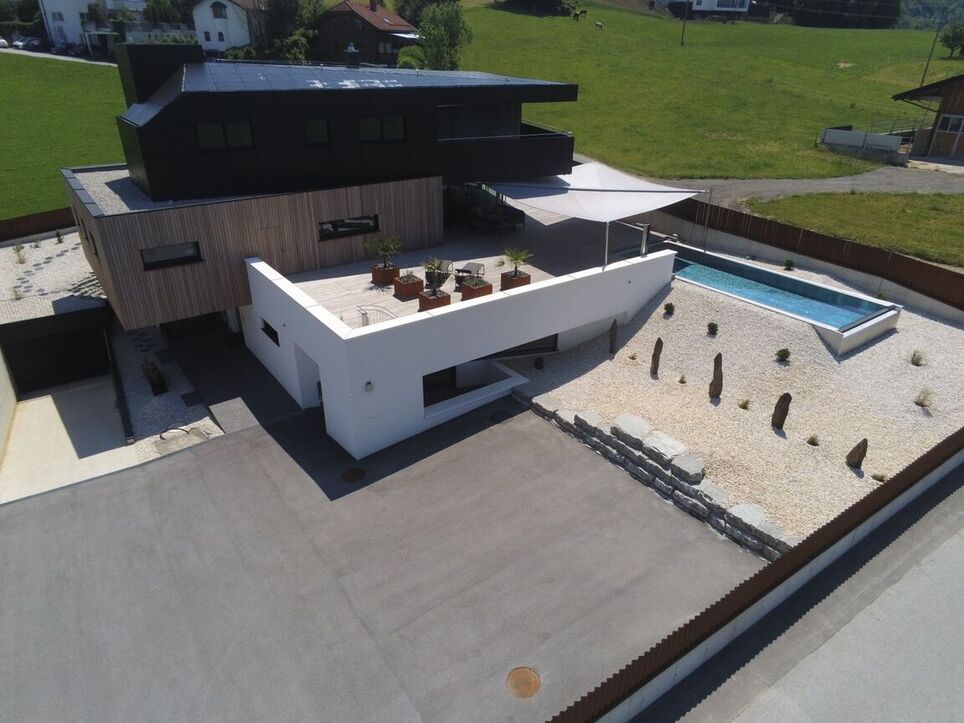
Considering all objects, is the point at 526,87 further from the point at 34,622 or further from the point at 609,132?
the point at 609,132

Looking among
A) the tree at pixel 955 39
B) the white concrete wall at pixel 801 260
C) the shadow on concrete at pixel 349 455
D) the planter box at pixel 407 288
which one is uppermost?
the tree at pixel 955 39

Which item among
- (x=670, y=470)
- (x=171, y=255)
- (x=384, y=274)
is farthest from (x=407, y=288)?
(x=670, y=470)

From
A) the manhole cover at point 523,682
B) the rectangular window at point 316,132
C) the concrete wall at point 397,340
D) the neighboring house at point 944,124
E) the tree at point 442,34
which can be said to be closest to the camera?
the manhole cover at point 523,682

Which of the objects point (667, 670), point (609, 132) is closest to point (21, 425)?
point (667, 670)

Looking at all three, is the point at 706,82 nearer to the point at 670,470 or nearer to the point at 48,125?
the point at 670,470

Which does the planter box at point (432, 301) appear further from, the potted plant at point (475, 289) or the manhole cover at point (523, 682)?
the manhole cover at point (523, 682)

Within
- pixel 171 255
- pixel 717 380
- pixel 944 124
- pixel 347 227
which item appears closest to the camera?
pixel 171 255

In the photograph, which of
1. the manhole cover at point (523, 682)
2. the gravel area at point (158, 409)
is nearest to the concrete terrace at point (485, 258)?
the gravel area at point (158, 409)

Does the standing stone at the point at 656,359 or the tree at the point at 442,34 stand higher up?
the tree at the point at 442,34
